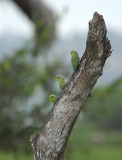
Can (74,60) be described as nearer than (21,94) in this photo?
Yes

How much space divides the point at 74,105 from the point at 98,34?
0.35 meters

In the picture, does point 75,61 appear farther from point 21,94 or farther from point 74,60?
point 21,94

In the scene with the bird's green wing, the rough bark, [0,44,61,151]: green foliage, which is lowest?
the rough bark

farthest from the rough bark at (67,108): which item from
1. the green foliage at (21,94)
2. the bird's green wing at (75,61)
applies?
the green foliage at (21,94)

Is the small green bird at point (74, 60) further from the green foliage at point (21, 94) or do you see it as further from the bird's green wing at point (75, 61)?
the green foliage at point (21, 94)

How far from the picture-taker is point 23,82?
4941mm

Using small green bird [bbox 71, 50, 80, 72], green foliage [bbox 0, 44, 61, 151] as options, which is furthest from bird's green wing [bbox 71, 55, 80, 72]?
green foliage [bbox 0, 44, 61, 151]

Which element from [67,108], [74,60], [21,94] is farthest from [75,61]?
A: [21,94]

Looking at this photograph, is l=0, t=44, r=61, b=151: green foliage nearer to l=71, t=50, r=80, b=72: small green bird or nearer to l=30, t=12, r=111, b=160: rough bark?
l=71, t=50, r=80, b=72: small green bird

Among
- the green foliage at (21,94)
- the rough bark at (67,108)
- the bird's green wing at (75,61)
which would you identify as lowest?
the rough bark at (67,108)

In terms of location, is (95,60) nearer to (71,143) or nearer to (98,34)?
(98,34)

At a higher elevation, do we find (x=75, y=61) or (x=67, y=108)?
(x=75, y=61)

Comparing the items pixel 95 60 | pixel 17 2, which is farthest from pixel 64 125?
pixel 17 2

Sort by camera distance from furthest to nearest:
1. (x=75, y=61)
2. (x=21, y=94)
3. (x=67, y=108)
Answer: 1. (x=21, y=94)
2. (x=75, y=61)
3. (x=67, y=108)
